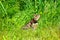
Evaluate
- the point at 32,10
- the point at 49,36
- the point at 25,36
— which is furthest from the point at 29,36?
the point at 32,10

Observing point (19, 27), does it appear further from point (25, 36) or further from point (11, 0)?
point (11, 0)

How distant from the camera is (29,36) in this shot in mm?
5402

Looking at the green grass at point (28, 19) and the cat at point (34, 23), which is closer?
the green grass at point (28, 19)

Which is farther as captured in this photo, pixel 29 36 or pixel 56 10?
pixel 56 10

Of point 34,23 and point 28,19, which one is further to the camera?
point 28,19

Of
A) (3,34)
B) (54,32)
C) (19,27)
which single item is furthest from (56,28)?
(3,34)

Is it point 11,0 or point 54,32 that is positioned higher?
point 11,0

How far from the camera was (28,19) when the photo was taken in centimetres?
584

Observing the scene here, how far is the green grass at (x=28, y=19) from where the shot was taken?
540 cm

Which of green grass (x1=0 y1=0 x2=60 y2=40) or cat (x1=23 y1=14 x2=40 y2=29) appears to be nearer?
green grass (x1=0 y1=0 x2=60 y2=40)

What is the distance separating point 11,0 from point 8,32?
3.37 feet

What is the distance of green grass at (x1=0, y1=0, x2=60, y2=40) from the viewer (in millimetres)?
5398

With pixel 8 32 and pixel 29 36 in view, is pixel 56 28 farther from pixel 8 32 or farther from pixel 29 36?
pixel 8 32

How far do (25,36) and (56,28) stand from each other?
2.60 ft
